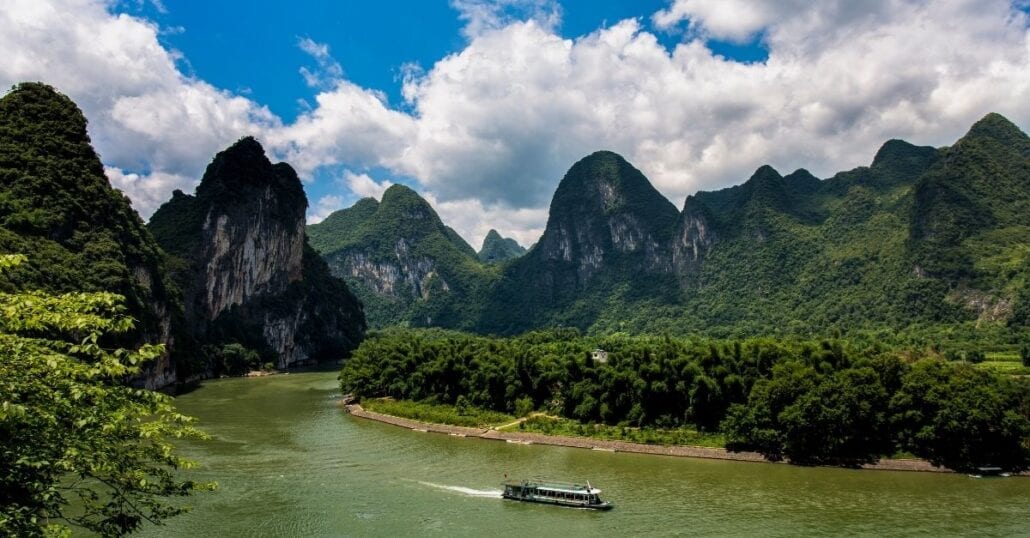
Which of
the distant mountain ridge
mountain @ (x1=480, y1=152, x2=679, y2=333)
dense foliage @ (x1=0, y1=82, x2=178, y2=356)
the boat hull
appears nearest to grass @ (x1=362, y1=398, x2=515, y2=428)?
the boat hull

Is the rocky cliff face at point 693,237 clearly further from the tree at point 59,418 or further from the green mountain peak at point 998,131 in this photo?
the tree at point 59,418

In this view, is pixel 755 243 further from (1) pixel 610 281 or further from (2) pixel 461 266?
(2) pixel 461 266

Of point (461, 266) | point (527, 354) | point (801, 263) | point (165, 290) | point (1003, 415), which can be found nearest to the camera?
point (1003, 415)

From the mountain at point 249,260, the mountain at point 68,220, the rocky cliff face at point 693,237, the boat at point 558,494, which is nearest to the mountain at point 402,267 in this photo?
the rocky cliff face at point 693,237

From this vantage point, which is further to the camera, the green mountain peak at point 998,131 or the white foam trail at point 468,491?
the green mountain peak at point 998,131

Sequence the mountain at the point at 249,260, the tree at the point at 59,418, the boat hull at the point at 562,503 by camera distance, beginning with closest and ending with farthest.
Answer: the tree at the point at 59,418 → the boat hull at the point at 562,503 → the mountain at the point at 249,260

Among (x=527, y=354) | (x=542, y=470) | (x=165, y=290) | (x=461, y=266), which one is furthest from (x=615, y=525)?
(x=461, y=266)

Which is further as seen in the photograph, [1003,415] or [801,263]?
[801,263]
